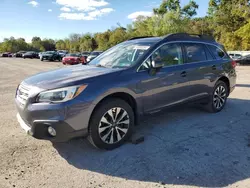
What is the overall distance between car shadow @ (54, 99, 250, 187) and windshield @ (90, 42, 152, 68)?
133 cm

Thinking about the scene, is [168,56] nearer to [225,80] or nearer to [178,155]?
[178,155]

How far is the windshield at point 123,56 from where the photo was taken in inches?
158

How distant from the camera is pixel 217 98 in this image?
18.0 ft

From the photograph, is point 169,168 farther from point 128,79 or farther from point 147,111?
point 128,79

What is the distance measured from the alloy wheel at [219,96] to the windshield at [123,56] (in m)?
2.29

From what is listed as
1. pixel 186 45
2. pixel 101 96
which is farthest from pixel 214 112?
pixel 101 96

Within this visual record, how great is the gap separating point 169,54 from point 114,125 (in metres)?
1.74

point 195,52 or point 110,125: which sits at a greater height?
point 195,52

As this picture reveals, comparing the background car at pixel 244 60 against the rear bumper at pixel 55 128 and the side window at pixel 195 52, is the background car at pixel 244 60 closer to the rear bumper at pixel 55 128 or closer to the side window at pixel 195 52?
the side window at pixel 195 52

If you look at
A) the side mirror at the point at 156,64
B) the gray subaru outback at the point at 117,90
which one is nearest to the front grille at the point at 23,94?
the gray subaru outback at the point at 117,90

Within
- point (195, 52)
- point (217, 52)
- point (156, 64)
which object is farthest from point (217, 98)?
point (156, 64)

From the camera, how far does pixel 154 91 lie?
13.0 ft

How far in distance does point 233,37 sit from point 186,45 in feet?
116

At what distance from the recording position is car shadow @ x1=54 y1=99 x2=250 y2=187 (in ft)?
9.63
